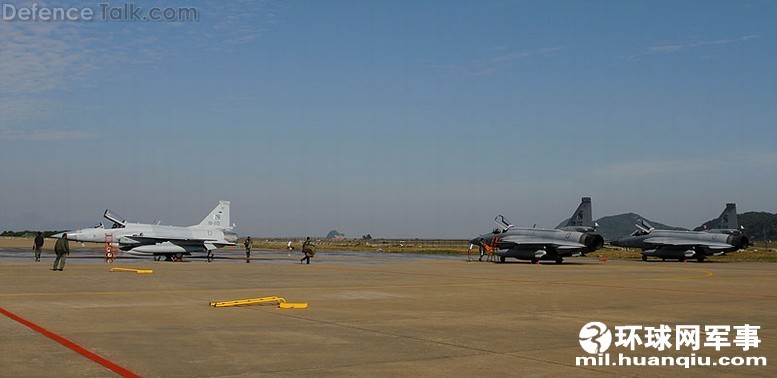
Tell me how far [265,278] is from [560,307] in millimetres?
12898

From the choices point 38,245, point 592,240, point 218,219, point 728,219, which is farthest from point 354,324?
point 728,219

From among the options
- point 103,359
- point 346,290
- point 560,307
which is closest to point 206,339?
point 103,359

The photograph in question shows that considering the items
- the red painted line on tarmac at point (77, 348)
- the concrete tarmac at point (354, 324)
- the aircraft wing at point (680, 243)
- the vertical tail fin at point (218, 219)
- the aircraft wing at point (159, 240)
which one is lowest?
the concrete tarmac at point (354, 324)

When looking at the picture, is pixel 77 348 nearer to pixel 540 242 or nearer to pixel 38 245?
pixel 38 245

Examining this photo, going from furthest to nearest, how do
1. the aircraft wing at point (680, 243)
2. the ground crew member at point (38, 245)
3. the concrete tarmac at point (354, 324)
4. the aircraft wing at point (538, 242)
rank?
the aircraft wing at point (680, 243) → the aircraft wing at point (538, 242) → the ground crew member at point (38, 245) → the concrete tarmac at point (354, 324)

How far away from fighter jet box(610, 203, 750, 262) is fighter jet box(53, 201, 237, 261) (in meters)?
32.3

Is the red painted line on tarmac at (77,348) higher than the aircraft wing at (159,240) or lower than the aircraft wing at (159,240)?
lower

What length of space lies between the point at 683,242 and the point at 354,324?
4727cm

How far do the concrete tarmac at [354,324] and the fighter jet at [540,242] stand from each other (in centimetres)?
2163

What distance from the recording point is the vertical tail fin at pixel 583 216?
171ft

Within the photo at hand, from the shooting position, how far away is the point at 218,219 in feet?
178

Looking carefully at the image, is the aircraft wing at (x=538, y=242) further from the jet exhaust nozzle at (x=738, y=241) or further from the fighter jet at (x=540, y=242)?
the jet exhaust nozzle at (x=738, y=241)

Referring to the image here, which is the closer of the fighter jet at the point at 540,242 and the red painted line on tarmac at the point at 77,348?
the red painted line on tarmac at the point at 77,348

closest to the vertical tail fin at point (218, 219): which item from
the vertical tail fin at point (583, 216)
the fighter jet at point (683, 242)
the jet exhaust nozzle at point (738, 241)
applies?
the vertical tail fin at point (583, 216)
